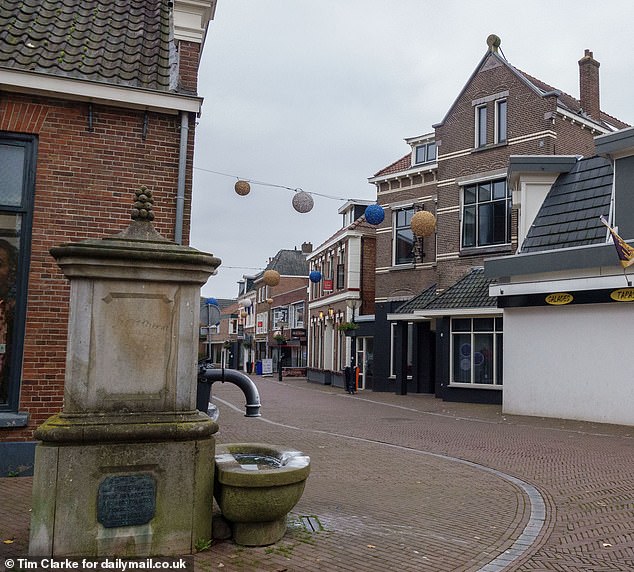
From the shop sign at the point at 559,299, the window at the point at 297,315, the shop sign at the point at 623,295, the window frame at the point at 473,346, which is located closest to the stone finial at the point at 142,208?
the shop sign at the point at 623,295

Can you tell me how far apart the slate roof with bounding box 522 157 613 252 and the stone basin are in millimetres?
12743

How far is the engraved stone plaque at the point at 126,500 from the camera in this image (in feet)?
15.6

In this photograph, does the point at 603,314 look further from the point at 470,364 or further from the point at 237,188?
the point at 237,188

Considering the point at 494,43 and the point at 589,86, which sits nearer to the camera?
the point at 494,43

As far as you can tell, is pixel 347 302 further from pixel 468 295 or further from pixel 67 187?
pixel 67 187

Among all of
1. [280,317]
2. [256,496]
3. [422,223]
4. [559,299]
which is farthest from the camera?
[280,317]

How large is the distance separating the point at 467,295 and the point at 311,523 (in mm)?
16206

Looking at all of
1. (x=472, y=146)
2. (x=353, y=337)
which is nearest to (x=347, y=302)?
(x=353, y=337)

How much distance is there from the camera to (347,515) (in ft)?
21.1

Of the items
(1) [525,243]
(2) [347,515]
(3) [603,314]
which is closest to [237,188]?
(1) [525,243]

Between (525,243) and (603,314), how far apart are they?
3290 mm

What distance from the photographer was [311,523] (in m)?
6.03

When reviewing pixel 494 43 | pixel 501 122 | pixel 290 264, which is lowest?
pixel 290 264

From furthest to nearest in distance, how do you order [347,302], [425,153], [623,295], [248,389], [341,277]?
[341,277] → [347,302] → [425,153] → [623,295] → [248,389]
